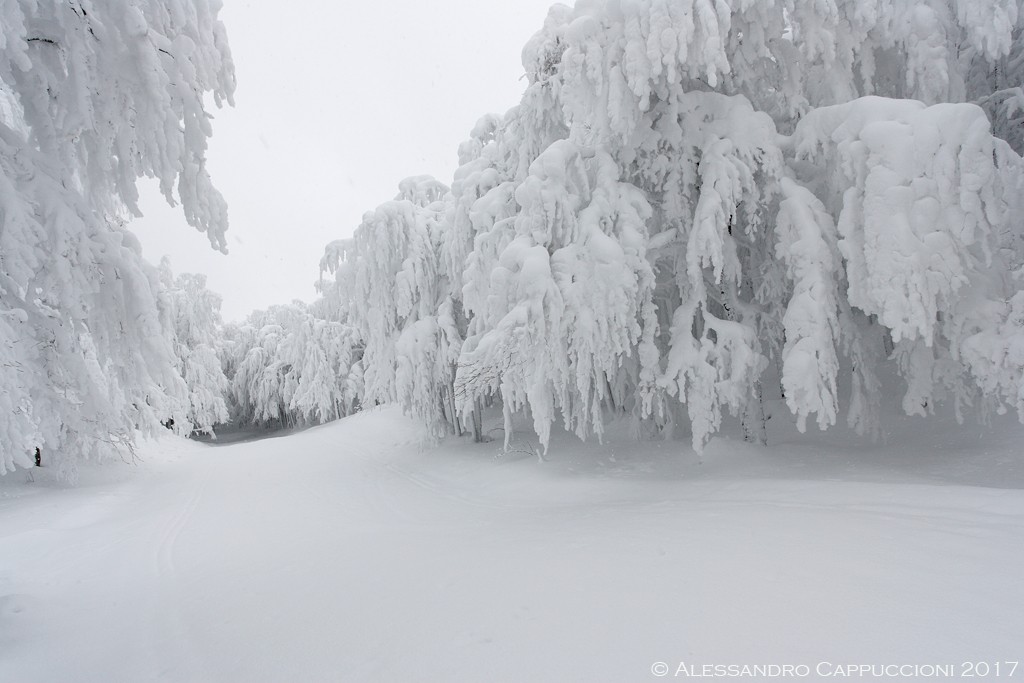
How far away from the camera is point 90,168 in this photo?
153 inches

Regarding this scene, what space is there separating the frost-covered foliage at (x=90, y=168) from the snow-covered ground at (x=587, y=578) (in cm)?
146

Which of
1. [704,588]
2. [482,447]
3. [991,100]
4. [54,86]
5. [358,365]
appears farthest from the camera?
[358,365]

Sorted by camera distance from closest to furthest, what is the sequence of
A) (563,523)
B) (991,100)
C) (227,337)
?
1. (563,523)
2. (991,100)
3. (227,337)

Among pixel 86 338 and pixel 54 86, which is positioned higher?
pixel 54 86

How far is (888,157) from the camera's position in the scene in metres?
4.91

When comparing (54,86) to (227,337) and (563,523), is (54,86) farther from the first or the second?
(227,337)

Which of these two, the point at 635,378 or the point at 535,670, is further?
the point at 635,378

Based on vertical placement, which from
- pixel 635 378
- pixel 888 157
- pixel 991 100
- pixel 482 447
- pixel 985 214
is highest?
pixel 991 100

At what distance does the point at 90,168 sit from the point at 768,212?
6.80 m

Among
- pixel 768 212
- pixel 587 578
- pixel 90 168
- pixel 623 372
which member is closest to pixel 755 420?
pixel 623 372

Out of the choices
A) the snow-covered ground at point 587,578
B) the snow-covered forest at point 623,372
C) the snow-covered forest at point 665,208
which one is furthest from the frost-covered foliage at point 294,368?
the snow-covered ground at point 587,578

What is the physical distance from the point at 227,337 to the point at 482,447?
2772 cm

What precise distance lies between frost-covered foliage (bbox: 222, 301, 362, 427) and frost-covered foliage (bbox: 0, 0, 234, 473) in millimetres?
20204

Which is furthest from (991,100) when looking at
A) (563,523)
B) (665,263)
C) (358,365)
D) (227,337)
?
(227,337)
